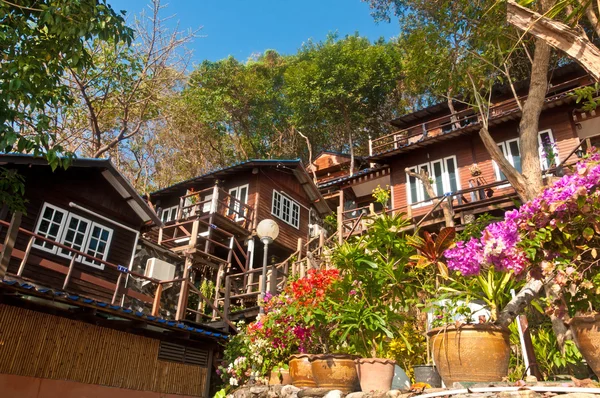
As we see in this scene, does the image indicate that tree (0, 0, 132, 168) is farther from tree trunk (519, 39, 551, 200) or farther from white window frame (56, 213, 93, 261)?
tree trunk (519, 39, 551, 200)

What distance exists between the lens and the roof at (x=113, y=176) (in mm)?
11367

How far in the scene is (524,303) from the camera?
5883 millimetres

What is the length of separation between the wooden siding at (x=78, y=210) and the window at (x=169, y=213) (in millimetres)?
8015

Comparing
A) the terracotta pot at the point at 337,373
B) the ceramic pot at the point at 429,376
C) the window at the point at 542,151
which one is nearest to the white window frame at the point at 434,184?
the window at the point at 542,151

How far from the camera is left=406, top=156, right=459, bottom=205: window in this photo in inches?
738

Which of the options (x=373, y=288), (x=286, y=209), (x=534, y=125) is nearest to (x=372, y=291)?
(x=373, y=288)

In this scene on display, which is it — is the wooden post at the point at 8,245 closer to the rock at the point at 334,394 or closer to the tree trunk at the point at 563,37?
the rock at the point at 334,394

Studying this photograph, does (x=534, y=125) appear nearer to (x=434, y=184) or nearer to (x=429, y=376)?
(x=429, y=376)

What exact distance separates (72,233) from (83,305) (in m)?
4.96

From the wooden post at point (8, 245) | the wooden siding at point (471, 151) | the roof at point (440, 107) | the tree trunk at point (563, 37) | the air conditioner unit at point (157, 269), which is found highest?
the roof at point (440, 107)

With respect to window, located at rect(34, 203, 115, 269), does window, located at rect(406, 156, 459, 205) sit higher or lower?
→ higher

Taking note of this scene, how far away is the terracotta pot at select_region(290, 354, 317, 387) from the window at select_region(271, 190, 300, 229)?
1392 centimetres

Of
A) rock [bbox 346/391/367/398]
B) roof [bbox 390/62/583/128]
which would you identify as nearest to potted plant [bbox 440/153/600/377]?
rock [bbox 346/391/367/398]

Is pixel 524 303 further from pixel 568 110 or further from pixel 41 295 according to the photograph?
pixel 568 110
